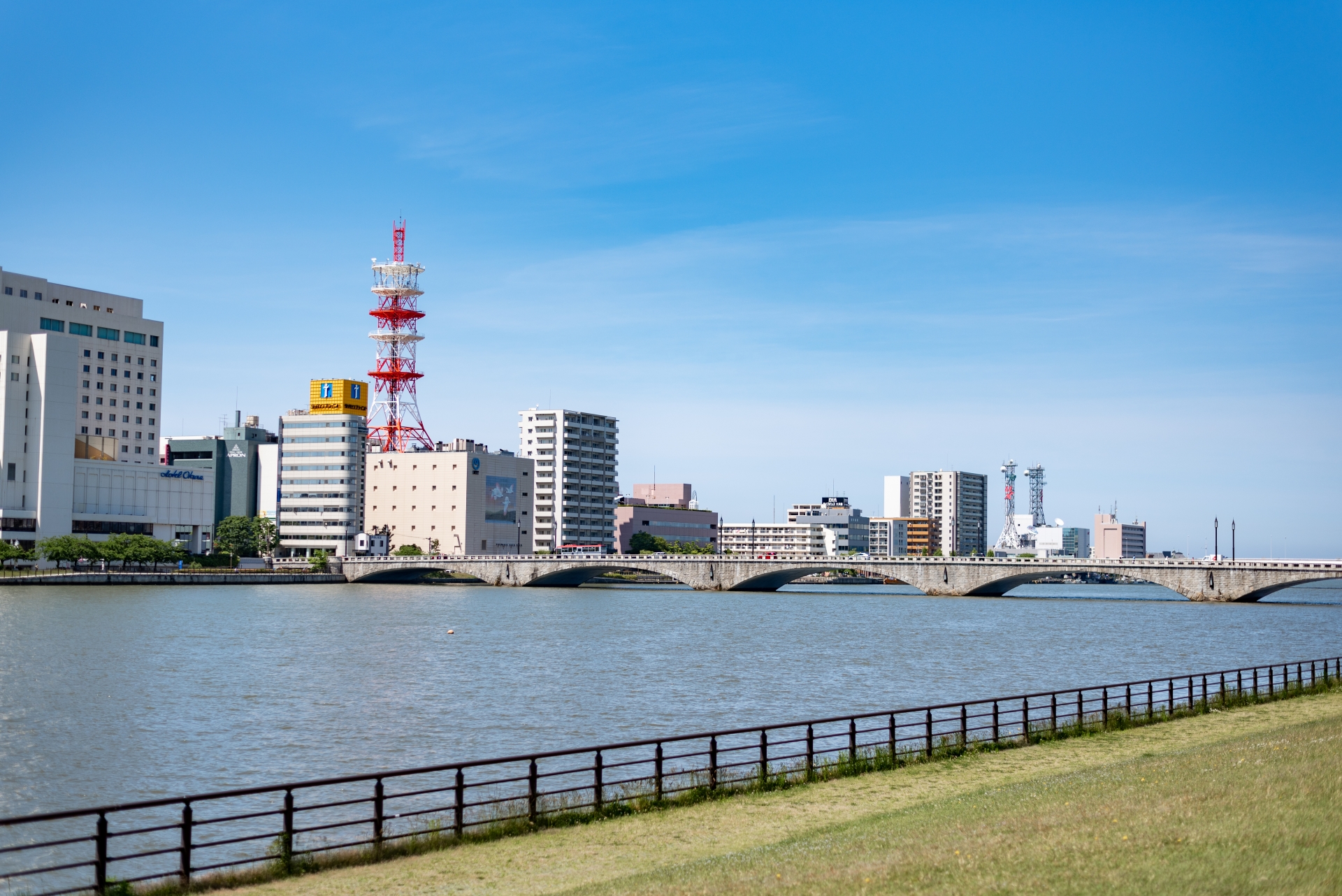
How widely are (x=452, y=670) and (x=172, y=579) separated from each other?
118m

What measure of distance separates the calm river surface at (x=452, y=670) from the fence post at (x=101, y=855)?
49.0ft

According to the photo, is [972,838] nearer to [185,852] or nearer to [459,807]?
[459,807]

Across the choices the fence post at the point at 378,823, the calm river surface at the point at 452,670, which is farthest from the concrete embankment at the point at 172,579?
the fence post at the point at 378,823

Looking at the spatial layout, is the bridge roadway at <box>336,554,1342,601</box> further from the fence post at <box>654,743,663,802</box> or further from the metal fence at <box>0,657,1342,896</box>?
the fence post at <box>654,743,663,802</box>

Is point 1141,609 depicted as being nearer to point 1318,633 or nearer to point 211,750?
point 1318,633

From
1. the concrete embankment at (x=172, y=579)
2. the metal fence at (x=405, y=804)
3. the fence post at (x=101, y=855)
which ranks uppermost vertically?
the fence post at (x=101, y=855)

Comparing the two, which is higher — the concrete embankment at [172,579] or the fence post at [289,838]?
the fence post at [289,838]

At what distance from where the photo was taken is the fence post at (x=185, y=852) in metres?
18.1

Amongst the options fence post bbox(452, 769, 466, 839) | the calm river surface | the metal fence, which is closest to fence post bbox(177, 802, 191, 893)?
the metal fence

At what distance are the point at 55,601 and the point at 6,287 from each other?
327 feet

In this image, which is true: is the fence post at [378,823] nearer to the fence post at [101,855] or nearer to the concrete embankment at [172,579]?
the fence post at [101,855]

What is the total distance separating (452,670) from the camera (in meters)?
65.6

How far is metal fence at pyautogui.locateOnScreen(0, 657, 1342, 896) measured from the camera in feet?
64.6

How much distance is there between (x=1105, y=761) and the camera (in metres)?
29.4
